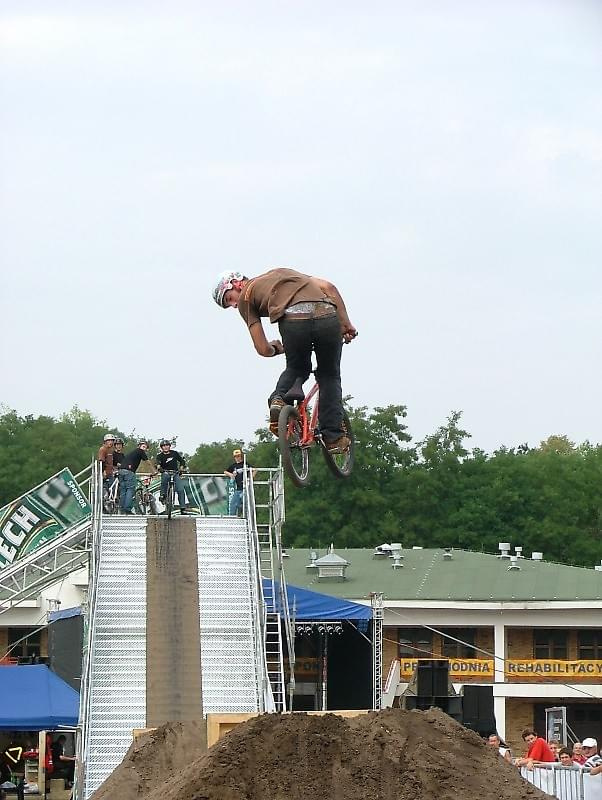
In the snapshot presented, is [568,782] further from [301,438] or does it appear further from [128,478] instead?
[128,478]

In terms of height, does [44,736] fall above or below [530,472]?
below

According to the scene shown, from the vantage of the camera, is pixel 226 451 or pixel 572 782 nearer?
pixel 572 782

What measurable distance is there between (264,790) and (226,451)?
75004 millimetres

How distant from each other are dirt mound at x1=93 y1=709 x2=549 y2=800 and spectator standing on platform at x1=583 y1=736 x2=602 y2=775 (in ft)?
8.38

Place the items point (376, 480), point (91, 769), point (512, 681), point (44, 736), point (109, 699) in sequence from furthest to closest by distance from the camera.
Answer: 1. point (376, 480)
2. point (512, 681)
3. point (44, 736)
4. point (109, 699)
5. point (91, 769)

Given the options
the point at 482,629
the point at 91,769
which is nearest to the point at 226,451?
the point at 482,629

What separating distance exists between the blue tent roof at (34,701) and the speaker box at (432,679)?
610 centimetres

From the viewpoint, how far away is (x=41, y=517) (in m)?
25.6

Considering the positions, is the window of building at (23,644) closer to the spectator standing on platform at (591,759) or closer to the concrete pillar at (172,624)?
the concrete pillar at (172,624)

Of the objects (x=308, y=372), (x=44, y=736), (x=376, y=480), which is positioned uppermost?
(x=376, y=480)

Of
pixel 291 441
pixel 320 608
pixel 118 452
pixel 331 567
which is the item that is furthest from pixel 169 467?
pixel 331 567

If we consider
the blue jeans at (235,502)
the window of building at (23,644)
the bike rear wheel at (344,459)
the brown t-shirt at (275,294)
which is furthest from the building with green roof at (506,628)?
the brown t-shirt at (275,294)

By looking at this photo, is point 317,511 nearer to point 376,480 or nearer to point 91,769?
point 376,480

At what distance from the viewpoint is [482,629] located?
4112 centimetres
